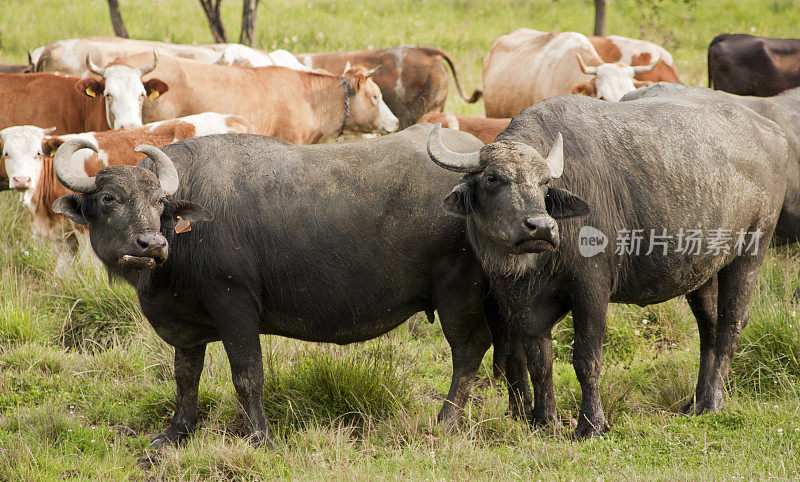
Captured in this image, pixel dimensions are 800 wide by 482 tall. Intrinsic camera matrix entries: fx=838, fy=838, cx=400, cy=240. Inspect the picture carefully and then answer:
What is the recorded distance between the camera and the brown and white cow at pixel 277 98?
10.4 m

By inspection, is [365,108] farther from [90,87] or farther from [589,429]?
[589,429]

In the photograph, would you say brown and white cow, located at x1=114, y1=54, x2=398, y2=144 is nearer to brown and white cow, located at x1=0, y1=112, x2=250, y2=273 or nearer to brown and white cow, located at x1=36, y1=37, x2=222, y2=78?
brown and white cow, located at x1=36, y1=37, x2=222, y2=78

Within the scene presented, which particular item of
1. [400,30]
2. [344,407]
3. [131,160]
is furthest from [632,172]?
[400,30]

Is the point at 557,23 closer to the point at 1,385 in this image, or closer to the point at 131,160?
the point at 131,160

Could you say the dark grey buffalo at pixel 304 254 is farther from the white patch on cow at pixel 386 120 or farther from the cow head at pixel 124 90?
the white patch on cow at pixel 386 120

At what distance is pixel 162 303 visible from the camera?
529 cm

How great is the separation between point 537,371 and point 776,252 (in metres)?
4.03

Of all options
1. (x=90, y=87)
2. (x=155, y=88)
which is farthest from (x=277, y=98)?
(x=90, y=87)

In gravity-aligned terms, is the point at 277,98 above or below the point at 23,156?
below

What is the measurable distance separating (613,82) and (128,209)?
24.5 ft

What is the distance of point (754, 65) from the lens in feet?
38.0

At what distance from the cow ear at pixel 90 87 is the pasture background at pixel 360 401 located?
1.65 m

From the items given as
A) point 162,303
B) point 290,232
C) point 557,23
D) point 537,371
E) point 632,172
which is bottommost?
point 557,23

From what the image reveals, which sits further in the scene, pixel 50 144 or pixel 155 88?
pixel 155 88
